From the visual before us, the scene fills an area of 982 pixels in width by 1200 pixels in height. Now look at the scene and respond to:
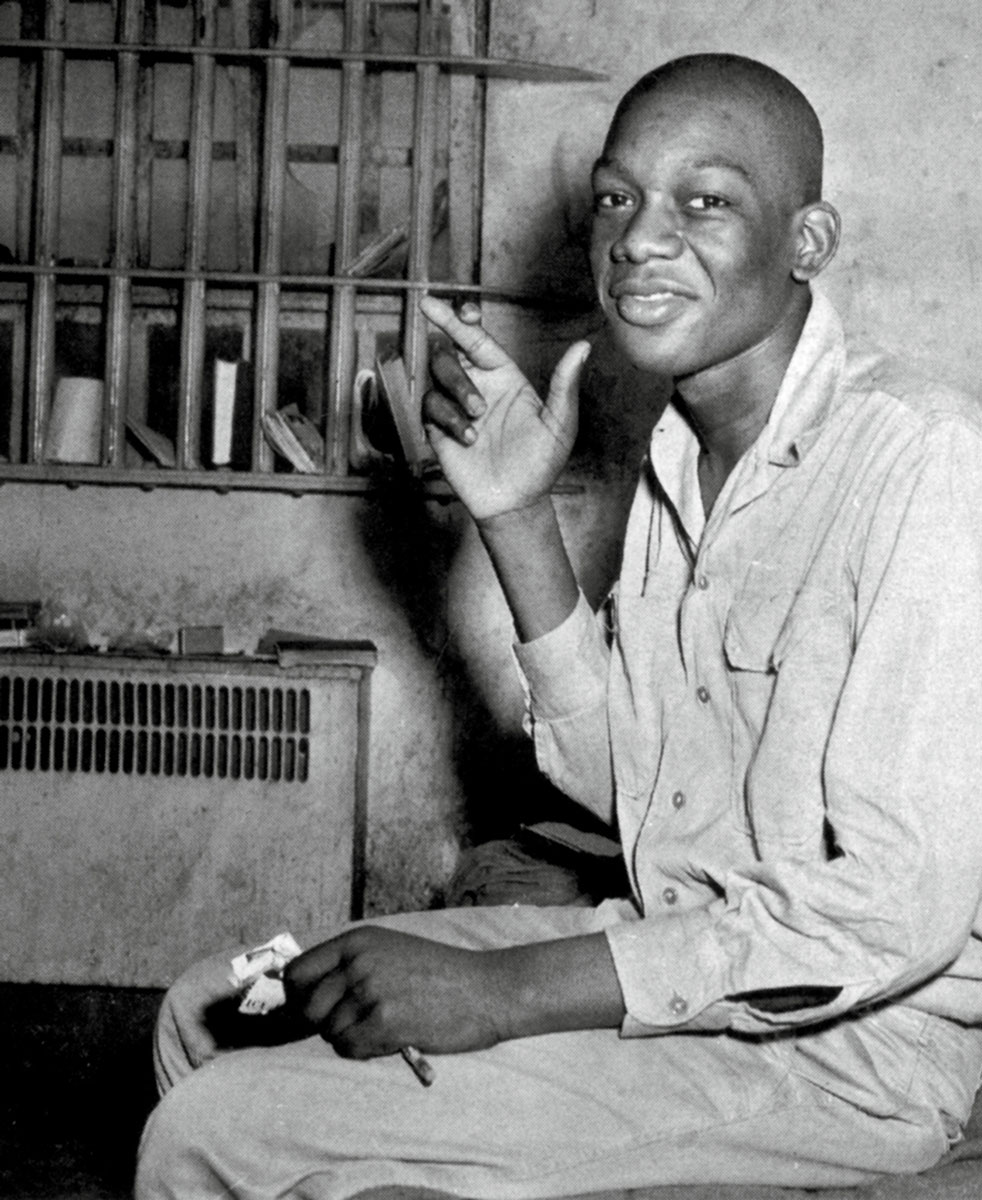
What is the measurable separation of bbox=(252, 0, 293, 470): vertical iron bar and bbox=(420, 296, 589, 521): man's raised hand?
1.78 metres

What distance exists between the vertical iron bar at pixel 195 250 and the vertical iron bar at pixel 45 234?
1.05 feet

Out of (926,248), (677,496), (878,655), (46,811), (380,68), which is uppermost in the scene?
(380,68)

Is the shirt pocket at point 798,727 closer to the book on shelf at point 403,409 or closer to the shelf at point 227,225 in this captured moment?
the book on shelf at point 403,409

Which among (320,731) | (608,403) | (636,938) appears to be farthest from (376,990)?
(608,403)

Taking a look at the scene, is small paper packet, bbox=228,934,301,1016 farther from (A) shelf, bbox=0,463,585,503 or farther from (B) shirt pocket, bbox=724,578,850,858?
(A) shelf, bbox=0,463,585,503

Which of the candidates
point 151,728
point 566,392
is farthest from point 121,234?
point 566,392

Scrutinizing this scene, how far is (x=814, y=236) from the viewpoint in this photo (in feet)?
5.25

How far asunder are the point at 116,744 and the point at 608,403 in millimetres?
1414

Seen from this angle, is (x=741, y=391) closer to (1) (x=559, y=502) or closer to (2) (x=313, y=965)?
(2) (x=313, y=965)

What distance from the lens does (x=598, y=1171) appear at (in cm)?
126

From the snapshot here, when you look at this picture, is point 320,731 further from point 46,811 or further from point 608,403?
point 608,403

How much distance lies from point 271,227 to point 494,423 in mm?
1931

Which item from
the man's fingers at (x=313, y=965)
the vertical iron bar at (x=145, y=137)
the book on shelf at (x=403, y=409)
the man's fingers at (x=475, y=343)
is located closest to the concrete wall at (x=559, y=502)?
the book on shelf at (x=403, y=409)

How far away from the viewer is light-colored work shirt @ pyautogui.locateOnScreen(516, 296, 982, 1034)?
123cm
